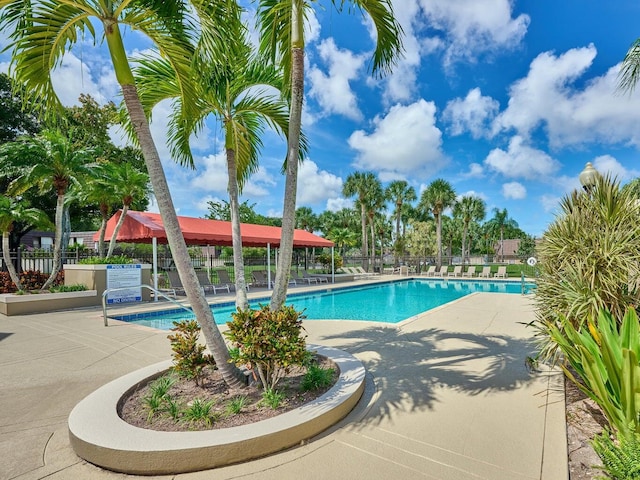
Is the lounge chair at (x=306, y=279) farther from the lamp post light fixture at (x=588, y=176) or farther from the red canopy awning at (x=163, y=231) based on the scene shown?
the lamp post light fixture at (x=588, y=176)

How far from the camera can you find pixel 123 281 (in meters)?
12.5

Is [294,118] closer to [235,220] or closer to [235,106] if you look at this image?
[235,106]

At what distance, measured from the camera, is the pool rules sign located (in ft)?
40.0

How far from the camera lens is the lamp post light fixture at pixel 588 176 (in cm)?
501

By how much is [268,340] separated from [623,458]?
2.85 m

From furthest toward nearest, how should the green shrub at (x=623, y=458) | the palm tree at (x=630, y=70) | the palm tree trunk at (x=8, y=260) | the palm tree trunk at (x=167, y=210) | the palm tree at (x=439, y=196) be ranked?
the palm tree at (x=439, y=196), the palm tree trunk at (x=8, y=260), the palm tree at (x=630, y=70), the palm tree trunk at (x=167, y=210), the green shrub at (x=623, y=458)

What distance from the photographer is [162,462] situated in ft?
8.36

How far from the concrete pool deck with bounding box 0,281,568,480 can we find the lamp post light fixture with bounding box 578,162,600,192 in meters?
2.94

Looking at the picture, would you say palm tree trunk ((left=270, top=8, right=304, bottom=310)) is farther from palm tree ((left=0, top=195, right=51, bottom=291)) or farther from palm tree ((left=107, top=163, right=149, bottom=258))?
palm tree ((left=107, top=163, right=149, bottom=258))

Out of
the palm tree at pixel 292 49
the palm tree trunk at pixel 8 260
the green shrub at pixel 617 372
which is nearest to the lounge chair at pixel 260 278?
the palm tree trunk at pixel 8 260

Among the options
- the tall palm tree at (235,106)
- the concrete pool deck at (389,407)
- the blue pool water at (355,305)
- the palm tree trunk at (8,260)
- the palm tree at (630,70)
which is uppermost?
the palm tree at (630,70)

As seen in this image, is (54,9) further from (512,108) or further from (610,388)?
(512,108)

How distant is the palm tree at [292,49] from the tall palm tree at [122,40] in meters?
1.04

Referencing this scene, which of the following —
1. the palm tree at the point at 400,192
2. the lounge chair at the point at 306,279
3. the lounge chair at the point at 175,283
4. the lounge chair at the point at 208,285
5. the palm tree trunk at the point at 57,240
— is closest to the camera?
the palm tree trunk at the point at 57,240
